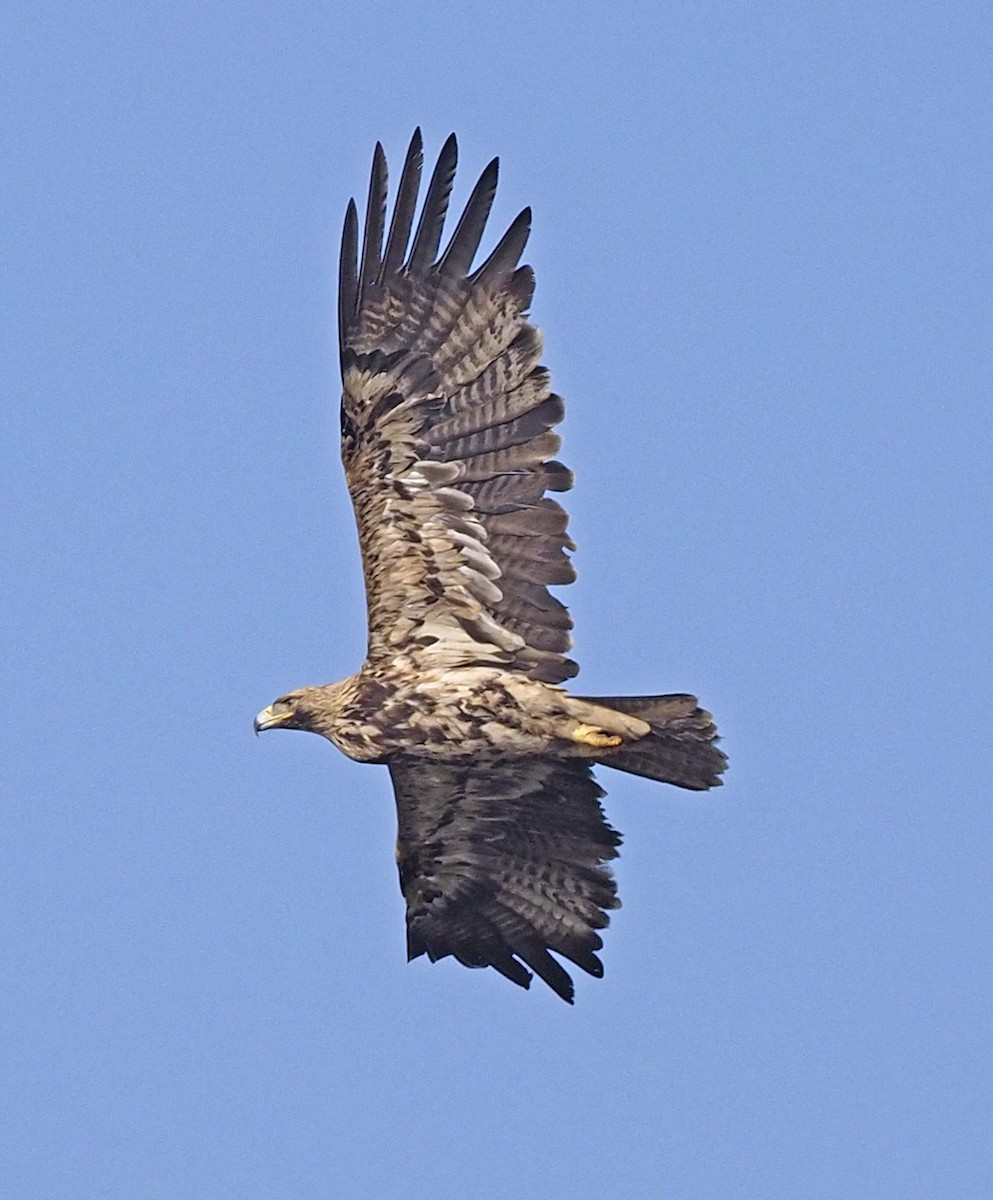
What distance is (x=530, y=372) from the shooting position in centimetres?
1691

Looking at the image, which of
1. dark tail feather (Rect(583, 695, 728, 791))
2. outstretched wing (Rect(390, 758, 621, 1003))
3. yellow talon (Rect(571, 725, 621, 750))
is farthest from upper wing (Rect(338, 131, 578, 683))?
outstretched wing (Rect(390, 758, 621, 1003))

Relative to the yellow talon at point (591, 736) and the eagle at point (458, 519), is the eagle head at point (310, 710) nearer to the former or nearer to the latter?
the eagle at point (458, 519)

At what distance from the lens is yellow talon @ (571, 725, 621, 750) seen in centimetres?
1692

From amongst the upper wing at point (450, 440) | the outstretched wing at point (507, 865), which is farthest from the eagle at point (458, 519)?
the outstretched wing at point (507, 865)

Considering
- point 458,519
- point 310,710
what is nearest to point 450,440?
point 458,519

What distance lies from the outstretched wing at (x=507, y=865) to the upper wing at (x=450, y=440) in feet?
3.41

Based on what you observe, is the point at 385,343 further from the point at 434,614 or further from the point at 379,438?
the point at 434,614

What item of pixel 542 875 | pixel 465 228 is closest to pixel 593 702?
pixel 542 875

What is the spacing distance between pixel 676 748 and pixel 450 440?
88.7 inches

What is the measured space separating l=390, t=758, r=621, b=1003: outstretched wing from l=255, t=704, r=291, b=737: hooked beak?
2.42ft

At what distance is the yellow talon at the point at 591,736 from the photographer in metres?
16.9

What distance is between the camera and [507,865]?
18.4 meters

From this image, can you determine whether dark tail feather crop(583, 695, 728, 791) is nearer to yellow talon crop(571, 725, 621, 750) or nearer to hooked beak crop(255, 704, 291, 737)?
yellow talon crop(571, 725, 621, 750)

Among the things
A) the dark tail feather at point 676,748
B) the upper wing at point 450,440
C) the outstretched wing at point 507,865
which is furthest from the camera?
the outstretched wing at point 507,865
